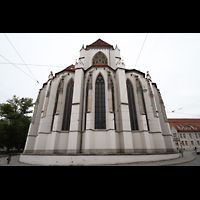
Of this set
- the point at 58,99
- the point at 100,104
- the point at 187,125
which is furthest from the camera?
the point at 187,125

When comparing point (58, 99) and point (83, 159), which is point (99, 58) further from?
point (83, 159)

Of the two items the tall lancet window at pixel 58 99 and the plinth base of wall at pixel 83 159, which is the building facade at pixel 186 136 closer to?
the plinth base of wall at pixel 83 159

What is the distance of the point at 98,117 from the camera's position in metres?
14.7

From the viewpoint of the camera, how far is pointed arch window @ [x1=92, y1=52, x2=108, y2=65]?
21844 millimetres

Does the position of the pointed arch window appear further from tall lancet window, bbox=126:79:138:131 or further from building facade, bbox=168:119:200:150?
building facade, bbox=168:119:200:150

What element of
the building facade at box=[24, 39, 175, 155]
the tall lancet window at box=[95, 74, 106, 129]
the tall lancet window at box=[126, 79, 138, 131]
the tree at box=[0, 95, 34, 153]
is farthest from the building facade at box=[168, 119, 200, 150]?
the tree at box=[0, 95, 34, 153]

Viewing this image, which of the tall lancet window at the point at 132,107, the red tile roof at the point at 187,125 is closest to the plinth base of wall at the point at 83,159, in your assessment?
the tall lancet window at the point at 132,107

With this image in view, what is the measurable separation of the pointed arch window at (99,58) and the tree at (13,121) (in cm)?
1862

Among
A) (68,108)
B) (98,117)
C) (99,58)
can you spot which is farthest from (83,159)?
(99,58)

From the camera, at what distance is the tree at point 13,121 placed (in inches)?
816

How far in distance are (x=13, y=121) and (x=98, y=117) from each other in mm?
18211
